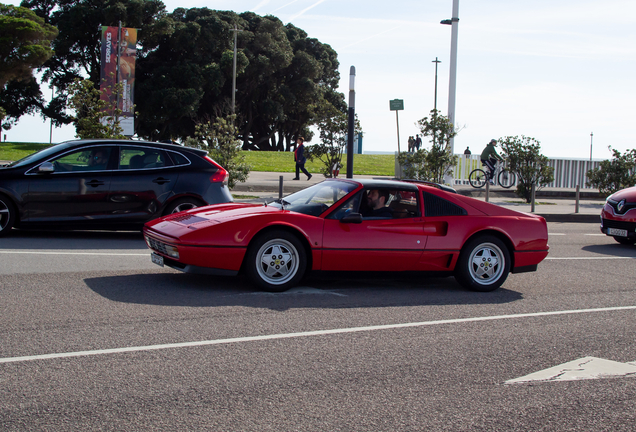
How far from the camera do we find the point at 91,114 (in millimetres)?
19750

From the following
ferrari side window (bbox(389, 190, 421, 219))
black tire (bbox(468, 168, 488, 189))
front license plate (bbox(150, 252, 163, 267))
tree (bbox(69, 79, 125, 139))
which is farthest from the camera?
black tire (bbox(468, 168, 488, 189))

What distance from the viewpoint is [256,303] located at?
638 centimetres

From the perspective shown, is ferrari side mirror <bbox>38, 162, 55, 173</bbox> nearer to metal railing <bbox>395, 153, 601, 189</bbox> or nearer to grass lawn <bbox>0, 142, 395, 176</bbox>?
metal railing <bbox>395, 153, 601, 189</bbox>

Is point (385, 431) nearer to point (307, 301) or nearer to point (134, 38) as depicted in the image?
point (307, 301)

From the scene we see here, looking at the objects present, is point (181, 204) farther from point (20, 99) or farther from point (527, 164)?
point (20, 99)

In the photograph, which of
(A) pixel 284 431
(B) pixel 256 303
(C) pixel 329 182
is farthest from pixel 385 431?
(C) pixel 329 182

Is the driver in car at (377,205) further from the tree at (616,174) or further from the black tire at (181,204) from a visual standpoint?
the tree at (616,174)

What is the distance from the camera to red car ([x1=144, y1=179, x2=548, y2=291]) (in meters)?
6.74

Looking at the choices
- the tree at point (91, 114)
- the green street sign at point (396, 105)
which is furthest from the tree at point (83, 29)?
the green street sign at point (396, 105)

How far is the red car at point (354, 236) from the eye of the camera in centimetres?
674

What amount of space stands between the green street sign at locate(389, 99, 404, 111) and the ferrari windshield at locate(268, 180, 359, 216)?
1360cm

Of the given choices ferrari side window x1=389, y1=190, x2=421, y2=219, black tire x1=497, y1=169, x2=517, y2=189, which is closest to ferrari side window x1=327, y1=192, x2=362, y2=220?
ferrari side window x1=389, y1=190, x2=421, y2=219

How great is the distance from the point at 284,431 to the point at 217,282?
4.07m

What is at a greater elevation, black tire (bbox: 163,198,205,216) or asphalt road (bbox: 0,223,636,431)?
black tire (bbox: 163,198,205,216)
